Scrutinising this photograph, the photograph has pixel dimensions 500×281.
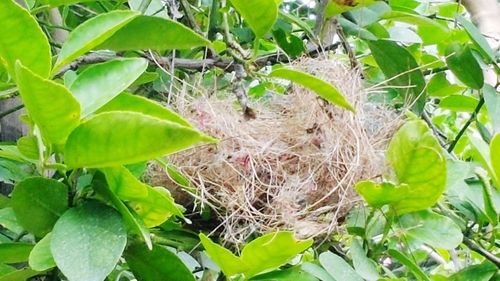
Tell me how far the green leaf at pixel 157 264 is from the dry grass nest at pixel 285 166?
0.20 feet

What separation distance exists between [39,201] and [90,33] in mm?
104

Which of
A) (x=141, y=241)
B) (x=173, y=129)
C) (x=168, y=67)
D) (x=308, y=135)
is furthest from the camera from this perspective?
(x=168, y=67)

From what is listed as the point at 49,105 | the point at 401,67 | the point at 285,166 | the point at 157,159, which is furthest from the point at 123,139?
the point at 401,67

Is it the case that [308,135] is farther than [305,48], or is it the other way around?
[305,48]

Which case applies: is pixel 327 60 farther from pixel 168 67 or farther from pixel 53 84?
pixel 53 84

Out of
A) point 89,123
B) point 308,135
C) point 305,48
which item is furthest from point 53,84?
point 305,48

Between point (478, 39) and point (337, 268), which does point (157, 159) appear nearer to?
point (337, 268)

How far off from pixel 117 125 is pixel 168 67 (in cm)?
39

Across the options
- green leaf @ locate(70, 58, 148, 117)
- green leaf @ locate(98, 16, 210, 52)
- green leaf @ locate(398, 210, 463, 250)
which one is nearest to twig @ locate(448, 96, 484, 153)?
green leaf @ locate(398, 210, 463, 250)

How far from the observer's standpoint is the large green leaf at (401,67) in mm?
732

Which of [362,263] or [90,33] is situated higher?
[90,33]

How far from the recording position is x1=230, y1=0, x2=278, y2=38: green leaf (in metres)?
0.56

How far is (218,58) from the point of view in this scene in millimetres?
664

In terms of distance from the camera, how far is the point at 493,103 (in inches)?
27.2
